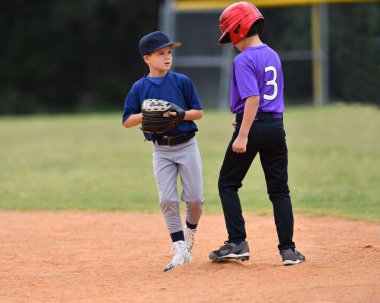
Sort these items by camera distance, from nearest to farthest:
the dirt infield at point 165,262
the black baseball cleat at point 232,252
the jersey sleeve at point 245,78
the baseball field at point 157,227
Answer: the dirt infield at point 165,262
the baseball field at point 157,227
the jersey sleeve at point 245,78
the black baseball cleat at point 232,252

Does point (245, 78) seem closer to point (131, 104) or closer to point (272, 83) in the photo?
point (272, 83)

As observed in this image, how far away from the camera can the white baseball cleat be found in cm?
592

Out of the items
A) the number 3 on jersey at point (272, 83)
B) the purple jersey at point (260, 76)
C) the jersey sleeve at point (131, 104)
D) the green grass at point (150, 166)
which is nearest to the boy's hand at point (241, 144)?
the purple jersey at point (260, 76)

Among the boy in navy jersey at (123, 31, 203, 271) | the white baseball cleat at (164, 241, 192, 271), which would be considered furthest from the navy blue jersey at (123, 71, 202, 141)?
the white baseball cleat at (164, 241, 192, 271)

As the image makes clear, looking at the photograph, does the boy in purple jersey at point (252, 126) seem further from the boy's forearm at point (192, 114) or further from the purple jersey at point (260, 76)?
the boy's forearm at point (192, 114)

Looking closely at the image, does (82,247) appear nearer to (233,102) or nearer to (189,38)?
(233,102)

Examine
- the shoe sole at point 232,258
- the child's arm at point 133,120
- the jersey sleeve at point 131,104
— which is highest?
the jersey sleeve at point 131,104

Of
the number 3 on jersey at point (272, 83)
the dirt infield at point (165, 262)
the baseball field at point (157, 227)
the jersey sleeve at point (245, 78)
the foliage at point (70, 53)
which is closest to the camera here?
the dirt infield at point (165, 262)

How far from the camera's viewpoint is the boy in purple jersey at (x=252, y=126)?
546 centimetres

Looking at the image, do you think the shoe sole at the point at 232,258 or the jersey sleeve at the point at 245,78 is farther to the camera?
the shoe sole at the point at 232,258

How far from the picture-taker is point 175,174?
19.8 feet

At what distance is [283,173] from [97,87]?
3251 centimetres

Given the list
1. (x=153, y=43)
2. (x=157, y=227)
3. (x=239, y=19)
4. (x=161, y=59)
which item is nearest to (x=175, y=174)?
(x=161, y=59)

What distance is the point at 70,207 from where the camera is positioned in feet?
34.1
